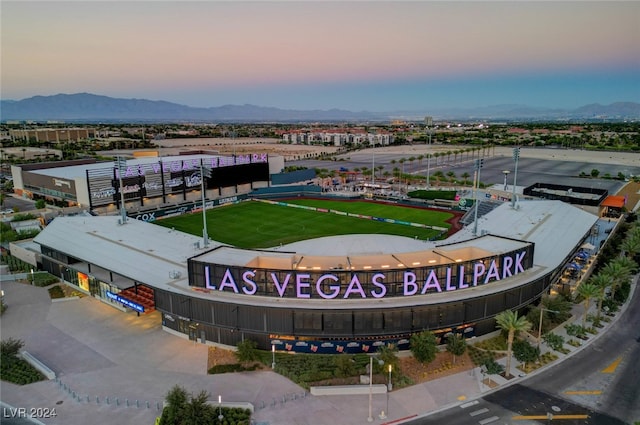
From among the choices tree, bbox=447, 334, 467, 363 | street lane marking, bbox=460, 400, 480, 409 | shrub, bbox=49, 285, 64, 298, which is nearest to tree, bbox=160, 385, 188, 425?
street lane marking, bbox=460, 400, 480, 409

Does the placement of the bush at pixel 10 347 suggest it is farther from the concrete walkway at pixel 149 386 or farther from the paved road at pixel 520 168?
the paved road at pixel 520 168

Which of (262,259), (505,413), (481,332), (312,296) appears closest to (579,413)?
(505,413)

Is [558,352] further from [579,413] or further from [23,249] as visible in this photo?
[23,249]

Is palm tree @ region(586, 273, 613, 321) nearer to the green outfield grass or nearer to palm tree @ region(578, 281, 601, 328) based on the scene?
palm tree @ region(578, 281, 601, 328)

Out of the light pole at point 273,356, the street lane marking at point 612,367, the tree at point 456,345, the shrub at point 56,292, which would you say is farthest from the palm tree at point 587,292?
the shrub at point 56,292

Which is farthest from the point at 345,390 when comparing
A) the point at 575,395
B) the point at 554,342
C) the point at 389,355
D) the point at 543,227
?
the point at 543,227

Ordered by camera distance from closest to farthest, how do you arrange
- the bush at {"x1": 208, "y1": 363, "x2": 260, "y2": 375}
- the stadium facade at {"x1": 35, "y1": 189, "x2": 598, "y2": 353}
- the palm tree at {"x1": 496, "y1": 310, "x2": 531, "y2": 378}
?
1. the palm tree at {"x1": 496, "y1": 310, "x2": 531, "y2": 378}
2. the bush at {"x1": 208, "y1": 363, "x2": 260, "y2": 375}
3. the stadium facade at {"x1": 35, "y1": 189, "x2": 598, "y2": 353}
